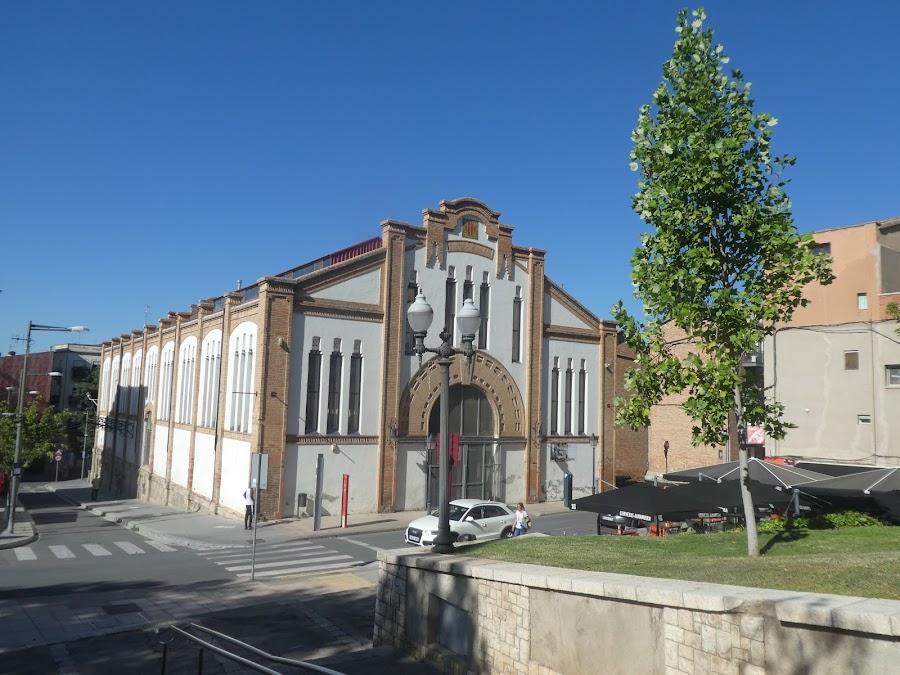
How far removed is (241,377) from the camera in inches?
1165

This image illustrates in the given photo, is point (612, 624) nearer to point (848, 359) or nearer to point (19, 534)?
point (848, 359)

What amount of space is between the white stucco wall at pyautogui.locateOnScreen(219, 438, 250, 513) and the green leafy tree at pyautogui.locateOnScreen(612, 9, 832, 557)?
20.4 m

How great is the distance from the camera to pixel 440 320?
3177 centimetres

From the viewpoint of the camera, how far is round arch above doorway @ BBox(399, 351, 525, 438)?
3072cm

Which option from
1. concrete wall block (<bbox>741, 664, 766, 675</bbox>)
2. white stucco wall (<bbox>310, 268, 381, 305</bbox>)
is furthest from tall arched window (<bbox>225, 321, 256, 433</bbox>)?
concrete wall block (<bbox>741, 664, 766, 675</bbox>)

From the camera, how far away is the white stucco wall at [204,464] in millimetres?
31844

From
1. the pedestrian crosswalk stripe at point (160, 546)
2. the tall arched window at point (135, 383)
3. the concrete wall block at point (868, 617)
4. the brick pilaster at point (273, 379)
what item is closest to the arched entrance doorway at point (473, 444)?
the brick pilaster at point (273, 379)

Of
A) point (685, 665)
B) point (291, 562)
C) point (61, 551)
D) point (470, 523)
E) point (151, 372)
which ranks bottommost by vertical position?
point (61, 551)

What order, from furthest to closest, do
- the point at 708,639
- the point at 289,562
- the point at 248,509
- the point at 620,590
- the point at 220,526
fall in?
1. the point at 220,526
2. the point at 248,509
3. the point at 289,562
4. the point at 620,590
5. the point at 708,639

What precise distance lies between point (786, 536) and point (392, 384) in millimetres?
19139

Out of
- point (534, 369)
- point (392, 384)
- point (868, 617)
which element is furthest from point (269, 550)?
point (868, 617)

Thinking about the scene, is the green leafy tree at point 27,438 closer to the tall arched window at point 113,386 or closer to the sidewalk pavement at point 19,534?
the sidewalk pavement at point 19,534

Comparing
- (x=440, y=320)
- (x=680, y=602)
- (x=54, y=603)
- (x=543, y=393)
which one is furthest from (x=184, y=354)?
(x=680, y=602)

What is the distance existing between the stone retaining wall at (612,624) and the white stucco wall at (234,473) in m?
18.4
